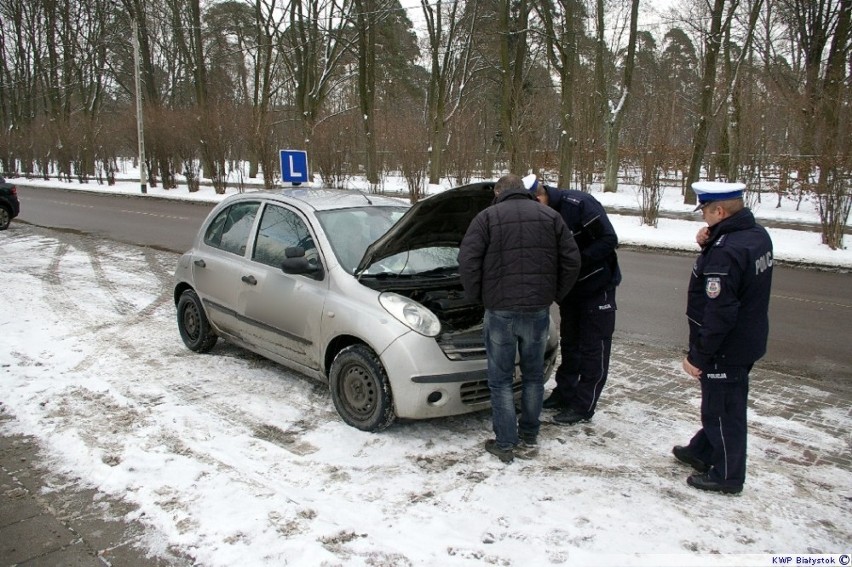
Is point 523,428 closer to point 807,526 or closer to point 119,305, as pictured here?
point 807,526

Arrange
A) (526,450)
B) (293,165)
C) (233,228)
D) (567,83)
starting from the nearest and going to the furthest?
1. (526,450)
2. (233,228)
3. (293,165)
4. (567,83)

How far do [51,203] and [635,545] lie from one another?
88.3 ft

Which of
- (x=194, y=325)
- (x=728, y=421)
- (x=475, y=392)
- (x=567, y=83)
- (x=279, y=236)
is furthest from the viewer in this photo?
(x=567, y=83)

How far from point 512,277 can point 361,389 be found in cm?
138

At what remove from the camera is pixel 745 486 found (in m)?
3.76

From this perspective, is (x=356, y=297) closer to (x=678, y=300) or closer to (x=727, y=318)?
(x=727, y=318)

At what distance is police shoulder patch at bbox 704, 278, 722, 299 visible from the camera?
3379 millimetres

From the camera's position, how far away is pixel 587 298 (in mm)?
4477

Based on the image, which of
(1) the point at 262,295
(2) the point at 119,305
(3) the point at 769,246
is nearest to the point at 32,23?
(2) the point at 119,305

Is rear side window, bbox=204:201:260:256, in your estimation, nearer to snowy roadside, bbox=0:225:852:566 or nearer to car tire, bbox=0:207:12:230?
snowy roadside, bbox=0:225:852:566

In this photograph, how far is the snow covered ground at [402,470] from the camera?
123 inches

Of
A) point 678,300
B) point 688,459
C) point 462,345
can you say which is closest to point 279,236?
point 462,345

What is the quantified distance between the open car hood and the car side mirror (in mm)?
333

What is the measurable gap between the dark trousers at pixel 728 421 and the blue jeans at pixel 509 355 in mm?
997
